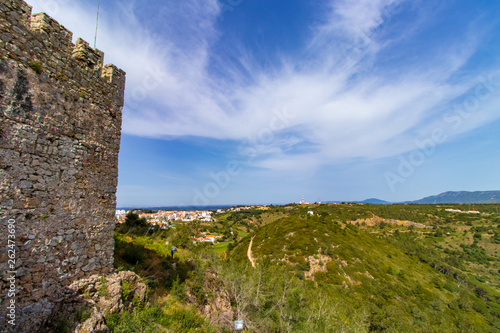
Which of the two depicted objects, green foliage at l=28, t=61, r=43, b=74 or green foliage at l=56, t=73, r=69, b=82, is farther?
green foliage at l=56, t=73, r=69, b=82

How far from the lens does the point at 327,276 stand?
34438 millimetres

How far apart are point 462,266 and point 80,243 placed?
97.6 metres

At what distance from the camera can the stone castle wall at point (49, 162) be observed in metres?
3.82

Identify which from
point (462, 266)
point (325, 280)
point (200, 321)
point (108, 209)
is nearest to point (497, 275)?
point (462, 266)

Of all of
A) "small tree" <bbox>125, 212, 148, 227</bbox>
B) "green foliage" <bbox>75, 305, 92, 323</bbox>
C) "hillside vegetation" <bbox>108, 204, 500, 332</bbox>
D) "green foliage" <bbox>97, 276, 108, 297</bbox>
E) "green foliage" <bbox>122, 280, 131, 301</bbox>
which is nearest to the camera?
"green foliage" <bbox>75, 305, 92, 323</bbox>

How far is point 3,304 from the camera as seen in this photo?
11.8ft

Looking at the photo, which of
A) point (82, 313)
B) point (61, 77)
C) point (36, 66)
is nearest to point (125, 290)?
point (82, 313)

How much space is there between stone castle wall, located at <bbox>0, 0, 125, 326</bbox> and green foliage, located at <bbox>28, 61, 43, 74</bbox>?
15 mm

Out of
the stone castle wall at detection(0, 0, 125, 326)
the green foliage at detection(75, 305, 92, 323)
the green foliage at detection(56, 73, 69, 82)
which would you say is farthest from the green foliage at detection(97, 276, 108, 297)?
the green foliage at detection(56, 73, 69, 82)

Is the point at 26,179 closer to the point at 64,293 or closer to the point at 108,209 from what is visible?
the point at 108,209

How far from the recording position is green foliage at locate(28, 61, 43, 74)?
4.15m

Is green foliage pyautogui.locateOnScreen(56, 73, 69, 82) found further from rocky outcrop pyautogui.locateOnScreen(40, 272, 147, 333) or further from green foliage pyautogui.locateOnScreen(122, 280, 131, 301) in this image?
green foliage pyautogui.locateOnScreen(122, 280, 131, 301)

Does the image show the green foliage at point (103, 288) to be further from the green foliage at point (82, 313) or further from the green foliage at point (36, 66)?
the green foliage at point (36, 66)

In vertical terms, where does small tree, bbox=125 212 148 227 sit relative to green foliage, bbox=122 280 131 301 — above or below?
above
